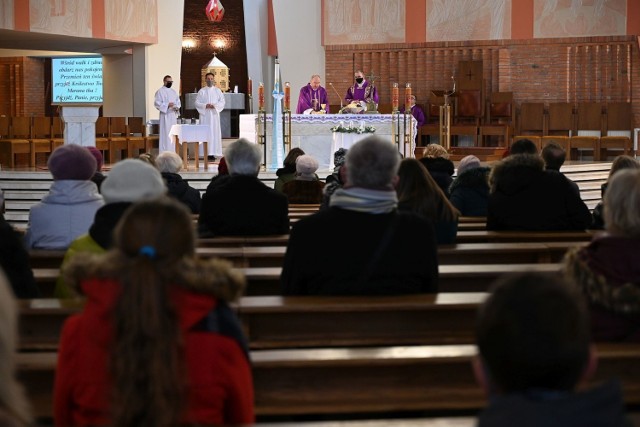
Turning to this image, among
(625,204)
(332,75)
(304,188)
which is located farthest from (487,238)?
(332,75)

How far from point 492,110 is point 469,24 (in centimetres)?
173

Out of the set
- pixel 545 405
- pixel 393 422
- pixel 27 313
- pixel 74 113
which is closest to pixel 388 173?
pixel 27 313

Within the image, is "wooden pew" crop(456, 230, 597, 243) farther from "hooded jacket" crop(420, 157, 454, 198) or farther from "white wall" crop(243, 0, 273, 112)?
"white wall" crop(243, 0, 273, 112)

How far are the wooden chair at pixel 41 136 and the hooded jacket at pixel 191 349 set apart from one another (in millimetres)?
14723

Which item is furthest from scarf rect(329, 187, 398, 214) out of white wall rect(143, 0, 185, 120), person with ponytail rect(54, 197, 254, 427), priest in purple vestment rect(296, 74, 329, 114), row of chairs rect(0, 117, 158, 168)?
white wall rect(143, 0, 185, 120)

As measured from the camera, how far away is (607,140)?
55.3ft

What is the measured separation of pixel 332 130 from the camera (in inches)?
591

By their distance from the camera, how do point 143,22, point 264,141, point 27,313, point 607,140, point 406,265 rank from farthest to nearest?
point 143,22, point 607,140, point 264,141, point 406,265, point 27,313

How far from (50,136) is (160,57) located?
307 centimetres

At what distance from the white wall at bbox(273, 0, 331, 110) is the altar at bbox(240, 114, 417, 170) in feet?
12.3

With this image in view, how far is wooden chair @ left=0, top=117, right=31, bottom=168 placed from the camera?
53.4 feet

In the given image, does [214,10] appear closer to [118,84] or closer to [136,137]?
[118,84]

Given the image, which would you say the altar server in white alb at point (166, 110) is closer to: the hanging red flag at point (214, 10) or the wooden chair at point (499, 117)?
the hanging red flag at point (214, 10)

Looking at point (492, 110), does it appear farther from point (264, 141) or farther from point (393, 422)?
point (393, 422)
